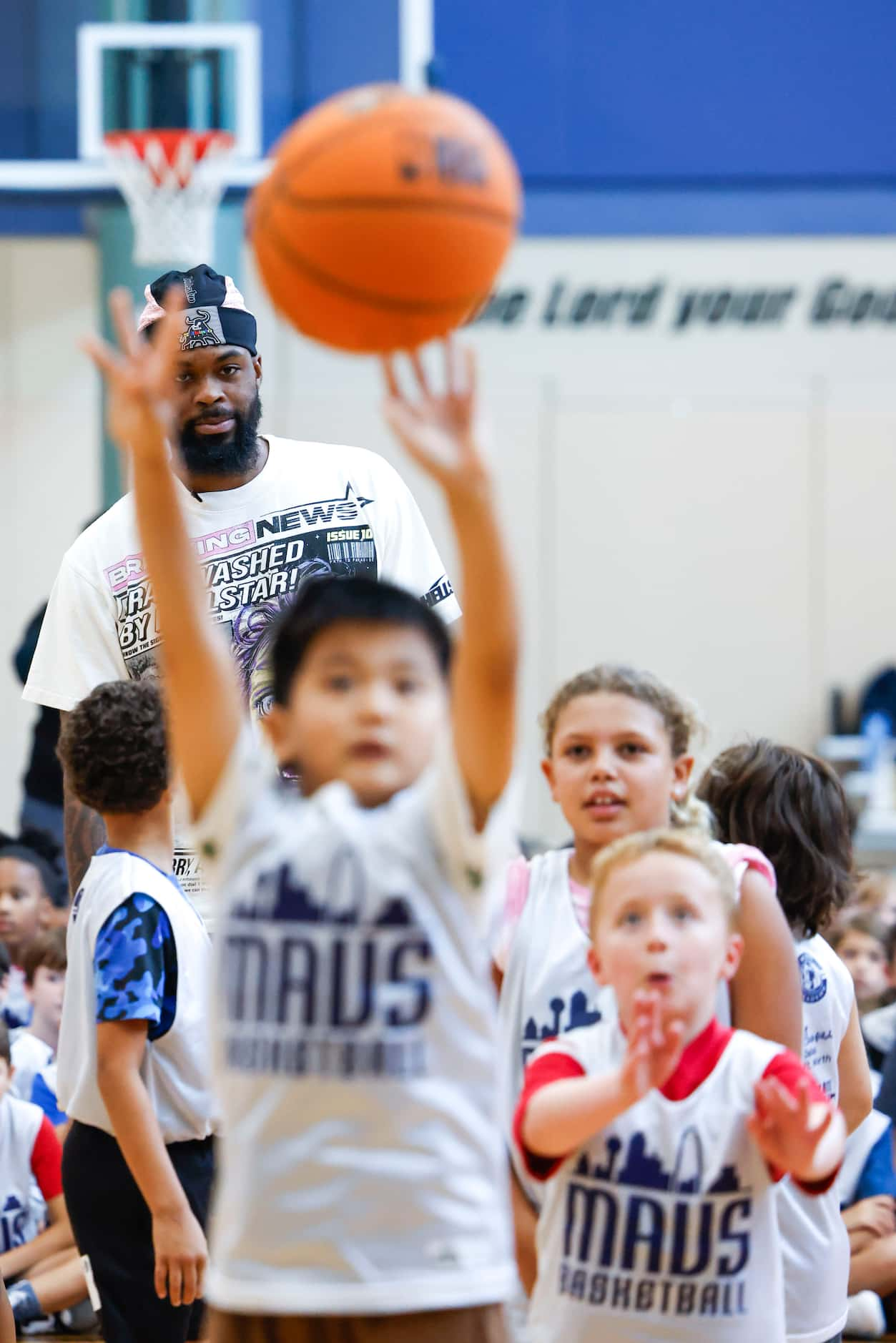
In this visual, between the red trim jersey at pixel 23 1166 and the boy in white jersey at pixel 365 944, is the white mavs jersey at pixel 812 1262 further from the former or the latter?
the red trim jersey at pixel 23 1166

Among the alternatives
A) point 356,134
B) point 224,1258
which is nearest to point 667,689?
point 356,134

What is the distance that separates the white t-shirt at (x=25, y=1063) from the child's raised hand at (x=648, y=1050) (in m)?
3.32

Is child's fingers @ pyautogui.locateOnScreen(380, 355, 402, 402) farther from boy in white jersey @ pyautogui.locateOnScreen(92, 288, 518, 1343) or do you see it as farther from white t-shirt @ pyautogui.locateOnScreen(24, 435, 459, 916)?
white t-shirt @ pyautogui.locateOnScreen(24, 435, 459, 916)

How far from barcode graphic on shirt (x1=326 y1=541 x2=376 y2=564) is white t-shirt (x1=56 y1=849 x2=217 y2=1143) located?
0.64 meters

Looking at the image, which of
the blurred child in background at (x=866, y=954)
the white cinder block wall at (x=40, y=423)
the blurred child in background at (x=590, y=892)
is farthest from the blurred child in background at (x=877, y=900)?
the white cinder block wall at (x=40, y=423)

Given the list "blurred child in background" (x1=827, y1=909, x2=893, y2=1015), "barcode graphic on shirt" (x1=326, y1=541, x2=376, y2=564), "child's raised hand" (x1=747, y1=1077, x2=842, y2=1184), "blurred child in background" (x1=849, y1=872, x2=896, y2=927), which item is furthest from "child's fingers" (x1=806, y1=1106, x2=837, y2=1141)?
"blurred child in background" (x1=849, y1=872, x2=896, y2=927)

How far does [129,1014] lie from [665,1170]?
1.12m

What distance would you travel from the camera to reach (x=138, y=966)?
3.17m

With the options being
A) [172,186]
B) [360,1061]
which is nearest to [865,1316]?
[360,1061]

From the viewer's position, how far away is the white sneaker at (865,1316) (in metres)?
5.22

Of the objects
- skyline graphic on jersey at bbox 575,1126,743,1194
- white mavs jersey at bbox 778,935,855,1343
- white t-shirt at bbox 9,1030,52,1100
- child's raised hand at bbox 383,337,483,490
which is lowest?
white mavs jersey at bbox 778,935,855,1343

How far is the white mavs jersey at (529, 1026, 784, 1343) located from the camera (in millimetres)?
2371

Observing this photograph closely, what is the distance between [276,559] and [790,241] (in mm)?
9966

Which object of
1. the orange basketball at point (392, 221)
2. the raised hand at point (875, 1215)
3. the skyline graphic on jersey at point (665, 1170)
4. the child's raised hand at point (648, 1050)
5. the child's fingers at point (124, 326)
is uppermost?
the orange basketball at point (392, 221)
